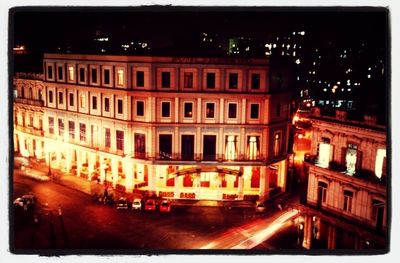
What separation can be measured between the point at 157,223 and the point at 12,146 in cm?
876

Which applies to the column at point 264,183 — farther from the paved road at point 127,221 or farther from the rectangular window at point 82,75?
the rectangular window at point 82,75

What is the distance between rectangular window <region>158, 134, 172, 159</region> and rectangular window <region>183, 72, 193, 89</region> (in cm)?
189

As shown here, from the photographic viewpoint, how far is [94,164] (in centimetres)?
1725

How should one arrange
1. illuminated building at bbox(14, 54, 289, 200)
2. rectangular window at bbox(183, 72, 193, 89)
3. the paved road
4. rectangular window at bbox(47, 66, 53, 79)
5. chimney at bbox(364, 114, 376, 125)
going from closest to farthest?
chimney at bbox(364, 114, 376, 125) → the paved road → rectangular window at bbox(183, 72, 193, 89) → illuminated building at bbox(14, 54, 289, 200) → rectangular window at bbox(47, 66, 53, 79)

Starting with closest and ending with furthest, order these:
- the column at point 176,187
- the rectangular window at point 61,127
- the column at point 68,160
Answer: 1. the column at point 176,187
2. the column at point 68,160
3. the rectangular window at point 61,127

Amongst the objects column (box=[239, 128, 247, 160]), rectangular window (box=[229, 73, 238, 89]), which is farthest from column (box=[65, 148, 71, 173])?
rectangular window (box=[229, 73, 238, 89])

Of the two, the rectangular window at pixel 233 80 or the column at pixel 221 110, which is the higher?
the rectangular window at pixel 233 80

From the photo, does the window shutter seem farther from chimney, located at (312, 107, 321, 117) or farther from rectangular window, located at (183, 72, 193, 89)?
rectangular window, located at (183, 72, 193, 89)

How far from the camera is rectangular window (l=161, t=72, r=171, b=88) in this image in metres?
14.8

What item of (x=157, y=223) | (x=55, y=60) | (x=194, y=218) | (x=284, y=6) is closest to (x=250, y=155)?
(x=194, y=218)

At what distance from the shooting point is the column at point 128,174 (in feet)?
51.6

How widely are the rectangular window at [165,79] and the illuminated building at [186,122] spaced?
1.4 inches

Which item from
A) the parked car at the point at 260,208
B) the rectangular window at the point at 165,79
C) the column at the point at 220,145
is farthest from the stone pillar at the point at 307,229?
the rectangular window at the point at 165,79

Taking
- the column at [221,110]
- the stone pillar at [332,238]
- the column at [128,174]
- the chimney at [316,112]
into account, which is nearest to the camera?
the stone pillar at [332,238]
